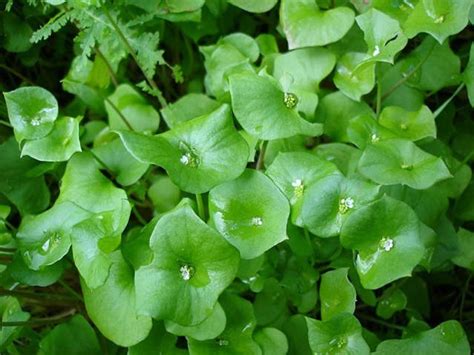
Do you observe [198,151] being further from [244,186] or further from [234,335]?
[234,335]

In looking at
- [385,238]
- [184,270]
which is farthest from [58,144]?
[385,238]

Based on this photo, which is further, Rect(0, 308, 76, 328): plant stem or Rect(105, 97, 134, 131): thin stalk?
Rect(105, 97, 134, 131): thin stalk

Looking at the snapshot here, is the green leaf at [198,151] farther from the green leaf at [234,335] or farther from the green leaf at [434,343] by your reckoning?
the green leaf at [434,343]

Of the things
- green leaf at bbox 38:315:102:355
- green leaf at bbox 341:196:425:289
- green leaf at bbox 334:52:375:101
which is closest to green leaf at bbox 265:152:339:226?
green leaf at bbox 341:196:425:289

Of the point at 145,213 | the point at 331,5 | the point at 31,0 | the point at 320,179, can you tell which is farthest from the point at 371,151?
the point at 31,0

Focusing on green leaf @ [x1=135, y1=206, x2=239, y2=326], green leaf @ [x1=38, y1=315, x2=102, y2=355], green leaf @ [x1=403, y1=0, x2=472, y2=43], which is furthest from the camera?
green leaf @ [x1=38, y1=315, x2=102, y2=355]

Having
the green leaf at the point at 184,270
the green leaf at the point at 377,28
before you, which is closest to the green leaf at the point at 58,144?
the green leaf at the point at 184,270

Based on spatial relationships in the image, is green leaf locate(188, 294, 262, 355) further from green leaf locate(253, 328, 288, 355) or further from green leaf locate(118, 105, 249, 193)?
green leaf locate(118, 105, 249, 193)
